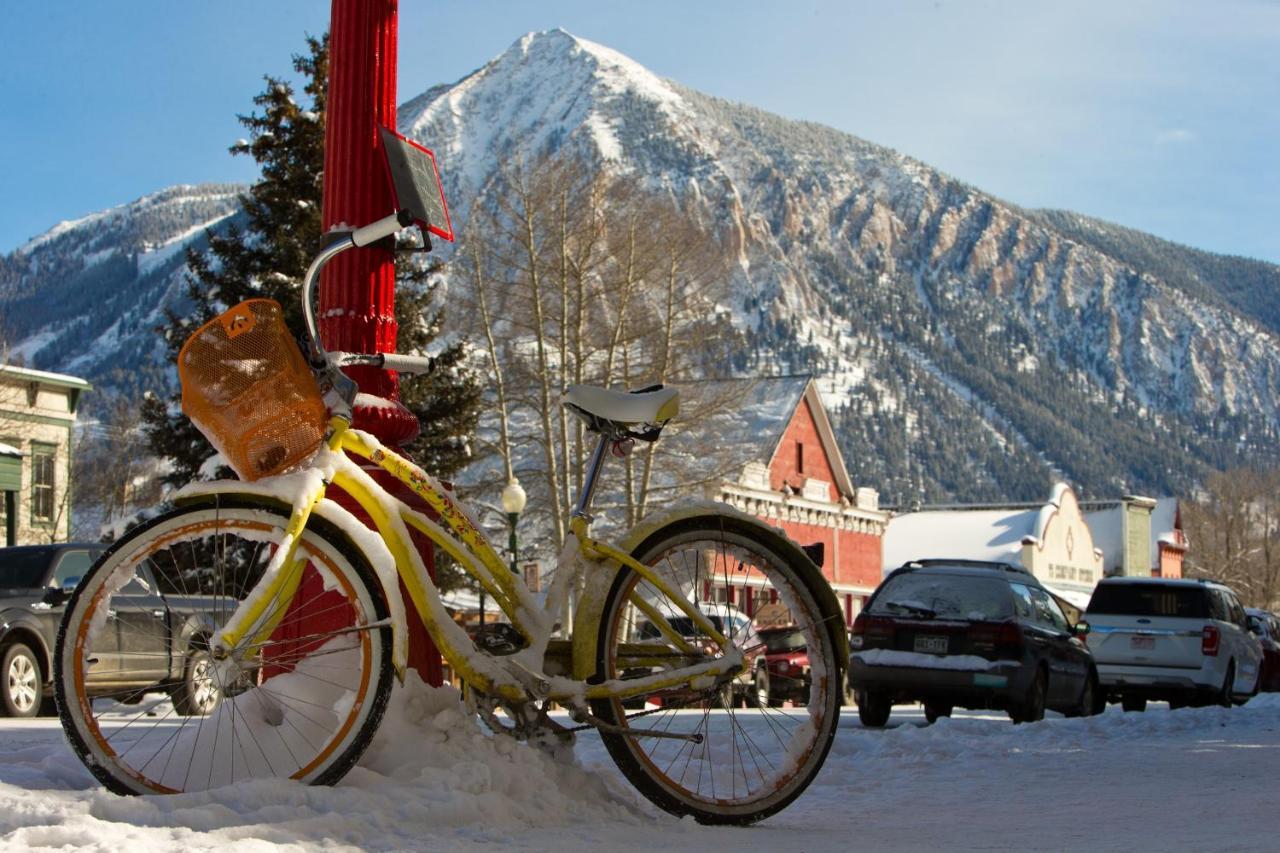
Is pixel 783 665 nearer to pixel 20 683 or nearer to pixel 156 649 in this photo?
pixel 156 649

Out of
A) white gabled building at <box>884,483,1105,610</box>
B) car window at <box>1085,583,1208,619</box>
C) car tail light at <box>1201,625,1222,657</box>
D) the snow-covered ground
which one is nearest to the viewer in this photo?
the snow-covered ground

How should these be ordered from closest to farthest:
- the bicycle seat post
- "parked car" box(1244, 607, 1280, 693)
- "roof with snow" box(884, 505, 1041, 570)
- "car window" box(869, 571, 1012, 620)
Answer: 1. the bicycle seat post
2. "car window" box(869, 571, 1012, 620)
3. "parked car" box(1244, 607, 1280, 693)
4. "roof with snow" box(884, 505, 1041, 570)

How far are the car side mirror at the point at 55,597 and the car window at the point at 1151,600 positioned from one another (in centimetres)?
1257

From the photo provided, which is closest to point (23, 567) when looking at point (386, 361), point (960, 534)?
point (386, 361)

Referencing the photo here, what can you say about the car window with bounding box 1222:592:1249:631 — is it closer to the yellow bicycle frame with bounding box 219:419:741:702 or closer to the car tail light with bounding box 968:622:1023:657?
the car tail light with bounding box 968:622:1023:657

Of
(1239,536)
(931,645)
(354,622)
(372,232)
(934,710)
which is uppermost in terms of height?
(1239,536)

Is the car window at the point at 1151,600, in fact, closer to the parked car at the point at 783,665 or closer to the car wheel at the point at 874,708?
the car wheel at the point at 874,708

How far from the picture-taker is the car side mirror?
529 inches

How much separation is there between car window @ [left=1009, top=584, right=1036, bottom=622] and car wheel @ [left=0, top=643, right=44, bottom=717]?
8.85 metres

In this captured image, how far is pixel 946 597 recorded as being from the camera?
15977mm

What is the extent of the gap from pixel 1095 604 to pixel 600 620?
652 inches

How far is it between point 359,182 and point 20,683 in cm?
883

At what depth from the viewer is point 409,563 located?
541cm

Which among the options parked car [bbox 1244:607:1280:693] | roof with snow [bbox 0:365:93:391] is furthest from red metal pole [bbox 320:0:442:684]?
roof with snow [bbox 0:365:93:391]
